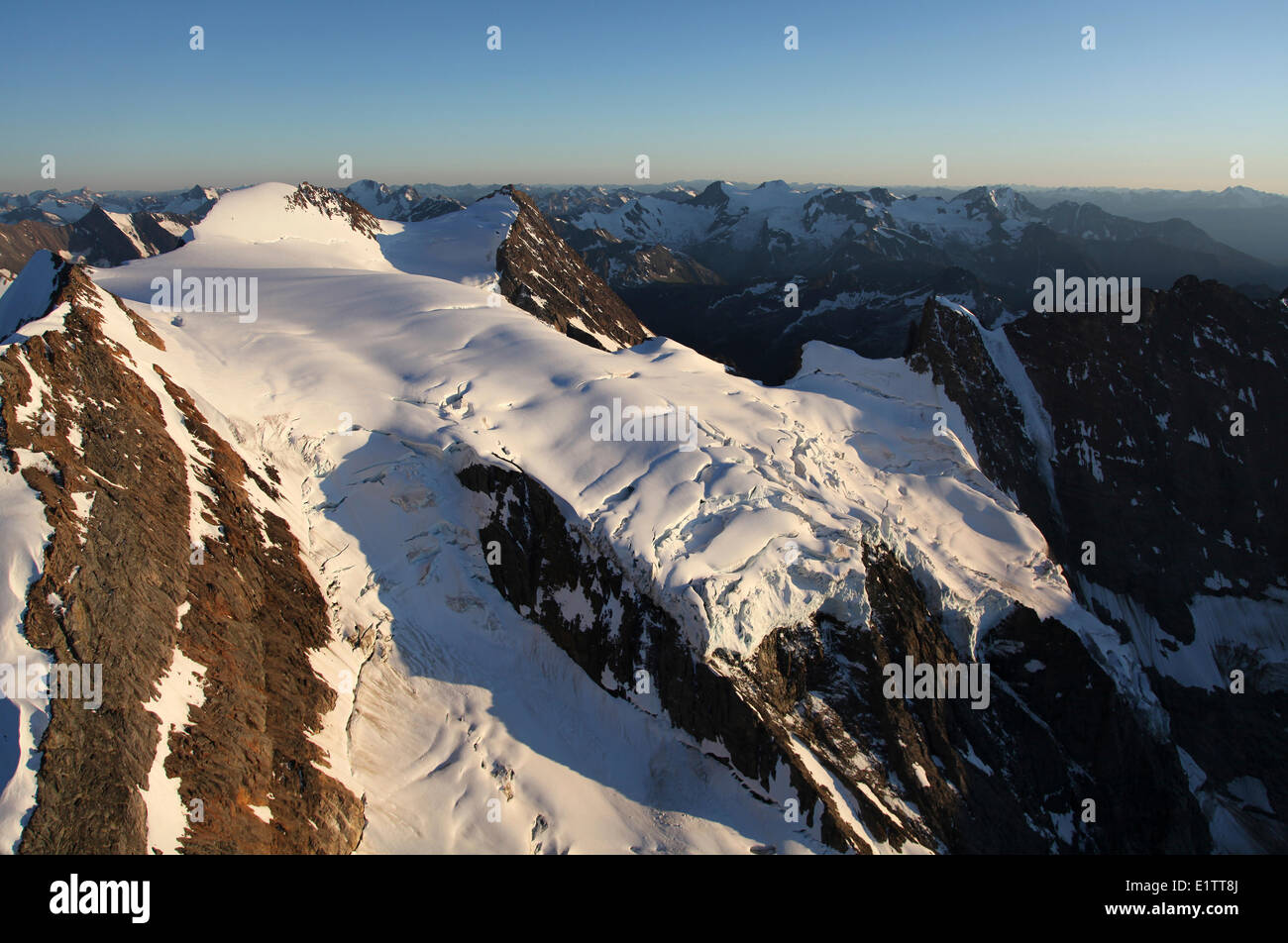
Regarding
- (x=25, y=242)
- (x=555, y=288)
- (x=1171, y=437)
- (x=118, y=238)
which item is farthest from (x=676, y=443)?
(x=25, y=242)

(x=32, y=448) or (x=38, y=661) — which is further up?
(x=32, y=448)

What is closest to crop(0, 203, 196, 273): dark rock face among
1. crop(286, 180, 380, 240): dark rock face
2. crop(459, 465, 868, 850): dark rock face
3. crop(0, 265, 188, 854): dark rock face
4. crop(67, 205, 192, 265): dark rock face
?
crop(67, 205, 192, 265): dark rock face

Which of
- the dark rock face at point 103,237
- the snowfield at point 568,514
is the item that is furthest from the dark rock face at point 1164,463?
the dark rock face at point 103,237

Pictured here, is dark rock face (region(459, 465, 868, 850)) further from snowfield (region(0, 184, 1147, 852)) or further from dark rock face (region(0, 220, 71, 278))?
dark rock face (region(0, 220, 71, 278))

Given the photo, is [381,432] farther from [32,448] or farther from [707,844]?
[707,844]
